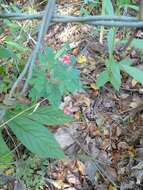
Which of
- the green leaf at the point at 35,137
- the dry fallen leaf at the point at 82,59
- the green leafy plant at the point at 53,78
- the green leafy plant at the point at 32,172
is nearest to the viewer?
the green leafy plant at the point at 53,78

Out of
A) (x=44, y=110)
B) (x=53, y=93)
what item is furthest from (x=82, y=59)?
(x=53, y=93)

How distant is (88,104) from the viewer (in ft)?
6.94

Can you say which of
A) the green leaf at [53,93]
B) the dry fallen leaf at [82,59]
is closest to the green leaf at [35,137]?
the green leaf at [53,93]

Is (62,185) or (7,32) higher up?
(7,32)

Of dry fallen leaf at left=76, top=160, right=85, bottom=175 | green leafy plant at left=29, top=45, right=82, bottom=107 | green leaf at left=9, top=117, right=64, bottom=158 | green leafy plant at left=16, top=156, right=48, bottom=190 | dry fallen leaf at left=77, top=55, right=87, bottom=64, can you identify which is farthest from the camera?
dry fallen leaf at left=77, top=55, right=87, bottom=64

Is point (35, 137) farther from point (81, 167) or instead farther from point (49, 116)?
point (81, 167)

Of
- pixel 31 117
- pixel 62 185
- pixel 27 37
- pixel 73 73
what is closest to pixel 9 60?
pixel 27 37

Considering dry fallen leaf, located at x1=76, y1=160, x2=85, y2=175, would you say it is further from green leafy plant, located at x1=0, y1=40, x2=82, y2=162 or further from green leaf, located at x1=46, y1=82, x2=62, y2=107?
green leaf, located at x1=46, y1=82, x2=62, y2=107

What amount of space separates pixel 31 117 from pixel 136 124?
960 millimetres

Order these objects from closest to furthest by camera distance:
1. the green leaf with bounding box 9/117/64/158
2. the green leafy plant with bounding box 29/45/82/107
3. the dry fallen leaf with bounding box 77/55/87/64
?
1. the green leafy plant with bounding box 29/45/82/107
2. the green leaf with bounding box 9/117/64/158
3. the dry fallen leaf with bounding box 77/55/87/64

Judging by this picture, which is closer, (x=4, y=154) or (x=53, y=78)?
(x=53, y=78)

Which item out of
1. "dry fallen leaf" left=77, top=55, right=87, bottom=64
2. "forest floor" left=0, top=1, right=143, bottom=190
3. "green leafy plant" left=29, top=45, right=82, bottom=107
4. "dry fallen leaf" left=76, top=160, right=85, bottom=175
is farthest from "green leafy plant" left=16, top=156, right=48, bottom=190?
"green leafy plant" left=29, top=45, right=82, bottom=107

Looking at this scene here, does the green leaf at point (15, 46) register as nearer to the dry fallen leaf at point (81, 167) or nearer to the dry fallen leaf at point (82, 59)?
the dry fallen leaf at point (82, 59)

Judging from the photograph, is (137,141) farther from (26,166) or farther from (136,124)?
(26,166)
